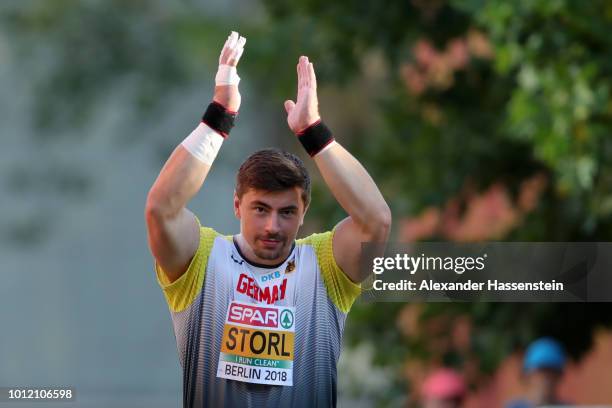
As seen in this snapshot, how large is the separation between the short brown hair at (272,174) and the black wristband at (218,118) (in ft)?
0.54

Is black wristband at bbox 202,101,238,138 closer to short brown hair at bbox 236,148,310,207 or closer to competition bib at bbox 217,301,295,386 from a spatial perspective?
short brown hair at bbox 236,148,310,207

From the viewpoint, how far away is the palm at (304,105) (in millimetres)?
5957

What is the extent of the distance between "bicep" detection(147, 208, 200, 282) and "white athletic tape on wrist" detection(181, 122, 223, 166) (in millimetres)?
201

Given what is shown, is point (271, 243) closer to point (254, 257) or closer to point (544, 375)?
point (254, 257)

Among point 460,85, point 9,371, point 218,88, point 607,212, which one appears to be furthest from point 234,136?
point 218,88

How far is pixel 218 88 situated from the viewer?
234 inches

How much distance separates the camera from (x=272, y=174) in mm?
5973

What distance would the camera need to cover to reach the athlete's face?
19.5 feet

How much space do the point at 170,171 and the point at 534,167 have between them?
7.35 m

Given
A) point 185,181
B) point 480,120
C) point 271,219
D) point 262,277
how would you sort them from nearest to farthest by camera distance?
point 185,181 < point 271,219 < point 262,277 < point 480,120

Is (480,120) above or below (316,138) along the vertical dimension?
above

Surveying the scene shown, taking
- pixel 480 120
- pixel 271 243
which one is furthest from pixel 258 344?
pixel 480 120

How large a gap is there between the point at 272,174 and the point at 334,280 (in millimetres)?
454

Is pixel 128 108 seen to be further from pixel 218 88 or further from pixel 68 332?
pixel 218 88
